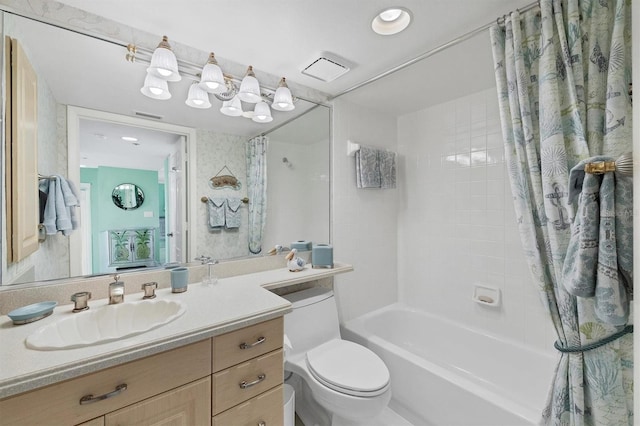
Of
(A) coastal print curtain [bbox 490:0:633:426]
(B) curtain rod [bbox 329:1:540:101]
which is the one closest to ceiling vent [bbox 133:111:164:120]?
(B) curtain rod [bbox 329:1:540:101]

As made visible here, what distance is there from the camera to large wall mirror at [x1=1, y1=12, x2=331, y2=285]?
117 centimetres

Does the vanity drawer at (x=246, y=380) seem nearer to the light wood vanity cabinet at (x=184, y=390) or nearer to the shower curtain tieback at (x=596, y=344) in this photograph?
the light wood vanity cabinet at (x=184, y=390)

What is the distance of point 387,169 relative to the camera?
7.78ft

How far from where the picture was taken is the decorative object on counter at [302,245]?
6.43 feet

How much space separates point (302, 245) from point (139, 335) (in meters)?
1.22

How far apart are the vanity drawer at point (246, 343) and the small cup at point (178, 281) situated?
0.49 meters

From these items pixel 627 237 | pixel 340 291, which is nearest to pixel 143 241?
pixel 340 291

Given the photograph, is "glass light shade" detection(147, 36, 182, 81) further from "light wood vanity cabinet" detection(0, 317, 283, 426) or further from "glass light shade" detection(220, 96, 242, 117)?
"light wood vanity cabinet" detection(0, 317, 283, 426)

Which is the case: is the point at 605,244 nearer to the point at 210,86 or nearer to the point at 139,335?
the point at 139,335

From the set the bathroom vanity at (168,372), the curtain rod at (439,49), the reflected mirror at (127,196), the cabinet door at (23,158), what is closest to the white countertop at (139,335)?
the bathroom vanity at (168,372)

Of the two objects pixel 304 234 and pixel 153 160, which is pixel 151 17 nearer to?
pixel 153 160

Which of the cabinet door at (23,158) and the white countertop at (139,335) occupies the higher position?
the cabinet door at (23,158)

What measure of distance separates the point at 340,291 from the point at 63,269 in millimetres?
1675

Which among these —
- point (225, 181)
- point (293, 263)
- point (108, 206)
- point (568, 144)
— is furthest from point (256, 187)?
point (568, 144)
